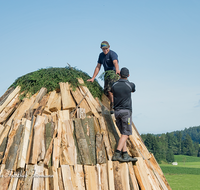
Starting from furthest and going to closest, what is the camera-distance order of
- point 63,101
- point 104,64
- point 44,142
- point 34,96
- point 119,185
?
point 104,64 < point 34,96 < point 63,101 < point 44,142 < point 119,185

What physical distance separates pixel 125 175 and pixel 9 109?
14.7ft

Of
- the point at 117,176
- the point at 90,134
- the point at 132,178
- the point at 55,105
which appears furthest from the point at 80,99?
the point at 132,178

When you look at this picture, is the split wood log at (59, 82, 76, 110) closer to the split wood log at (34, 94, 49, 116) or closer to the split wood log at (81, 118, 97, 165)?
the split wood log at (34, 94, 49, 116)

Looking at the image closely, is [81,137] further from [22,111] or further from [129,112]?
[22,111]

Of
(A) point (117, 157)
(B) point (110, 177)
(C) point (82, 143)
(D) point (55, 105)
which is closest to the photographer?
(B) point (110, 177)

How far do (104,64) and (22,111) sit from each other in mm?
3315

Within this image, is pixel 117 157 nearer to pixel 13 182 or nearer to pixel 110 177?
pixel 110 177

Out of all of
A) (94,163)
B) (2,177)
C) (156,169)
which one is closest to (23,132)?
(2,177)

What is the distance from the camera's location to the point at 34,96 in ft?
26.5

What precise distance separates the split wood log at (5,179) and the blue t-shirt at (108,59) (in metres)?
4.69

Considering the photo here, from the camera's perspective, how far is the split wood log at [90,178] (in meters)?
5.92

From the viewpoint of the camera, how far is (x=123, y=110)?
6.13 m

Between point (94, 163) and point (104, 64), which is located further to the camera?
point (104, 64)

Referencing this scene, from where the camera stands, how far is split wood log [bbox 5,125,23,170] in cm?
629
